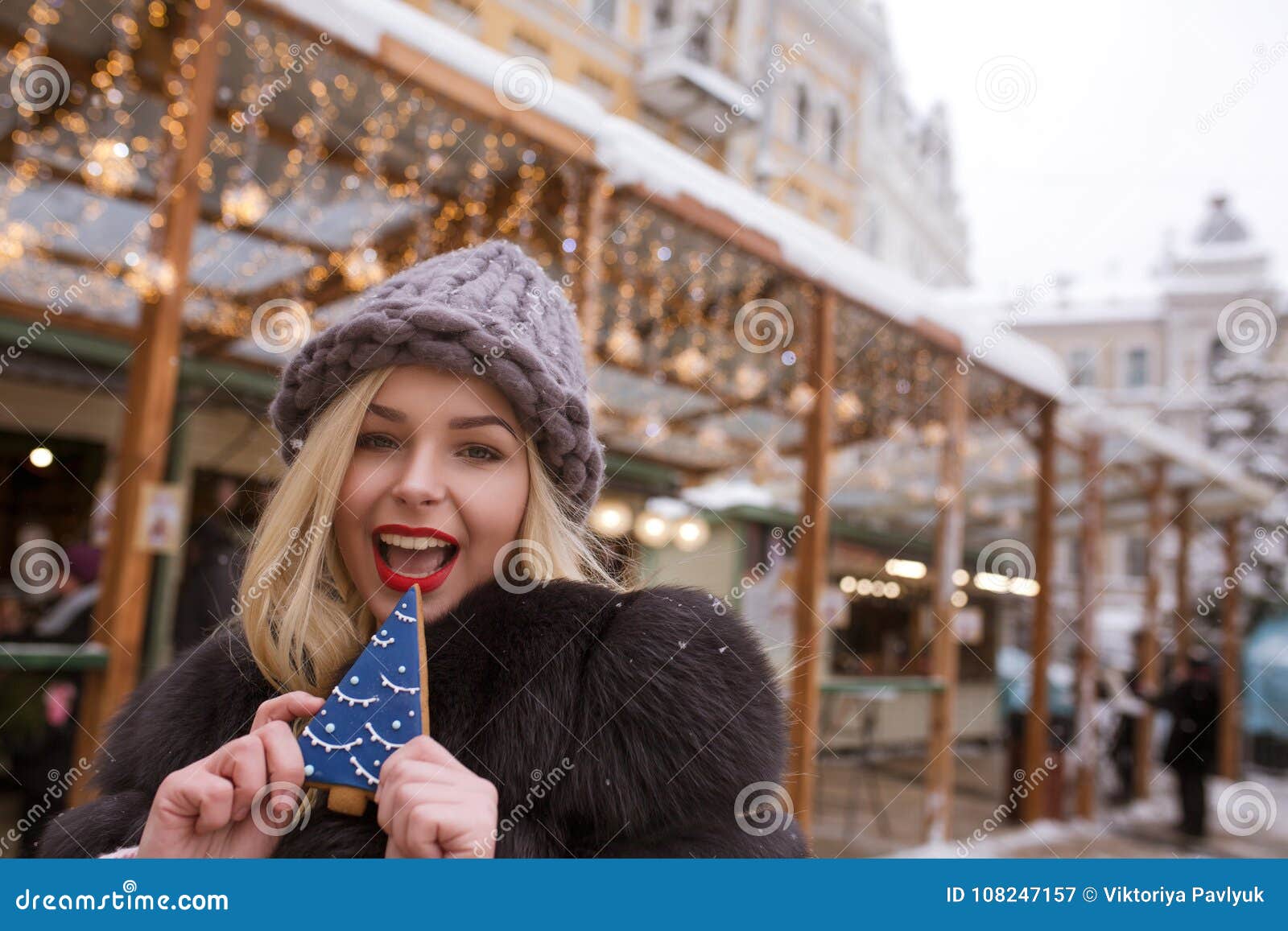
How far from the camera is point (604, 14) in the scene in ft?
36.9

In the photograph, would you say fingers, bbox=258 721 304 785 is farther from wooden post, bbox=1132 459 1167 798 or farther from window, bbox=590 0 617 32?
window, bbox=590 0 617 32

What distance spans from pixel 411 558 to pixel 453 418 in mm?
180

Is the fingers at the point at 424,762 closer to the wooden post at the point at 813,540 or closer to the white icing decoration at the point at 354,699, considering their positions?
the white icing decoration at the point at 354,699

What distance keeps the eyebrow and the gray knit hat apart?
46mm

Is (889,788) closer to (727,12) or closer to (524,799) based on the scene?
(524,799)

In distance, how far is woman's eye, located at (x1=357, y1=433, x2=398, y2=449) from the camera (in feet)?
3.78

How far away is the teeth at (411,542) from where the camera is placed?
112 cm

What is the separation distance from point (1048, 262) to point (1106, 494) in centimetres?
720

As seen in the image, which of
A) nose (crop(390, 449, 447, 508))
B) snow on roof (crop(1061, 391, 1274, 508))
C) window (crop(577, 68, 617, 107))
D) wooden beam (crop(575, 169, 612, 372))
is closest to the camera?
A: nose (crop(390, 449, 447, 508))

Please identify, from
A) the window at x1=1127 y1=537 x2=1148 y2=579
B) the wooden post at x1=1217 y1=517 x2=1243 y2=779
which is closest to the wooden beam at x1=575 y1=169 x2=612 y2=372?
the wooden post at x1=1217 y1=517 x2=1243 y2=779

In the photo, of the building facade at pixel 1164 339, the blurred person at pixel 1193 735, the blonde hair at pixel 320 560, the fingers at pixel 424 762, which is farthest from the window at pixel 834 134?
the fingers at pixel 424 762

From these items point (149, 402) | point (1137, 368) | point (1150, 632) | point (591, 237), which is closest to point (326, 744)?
point (149, 402)

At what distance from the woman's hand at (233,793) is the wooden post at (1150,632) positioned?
9574mm
